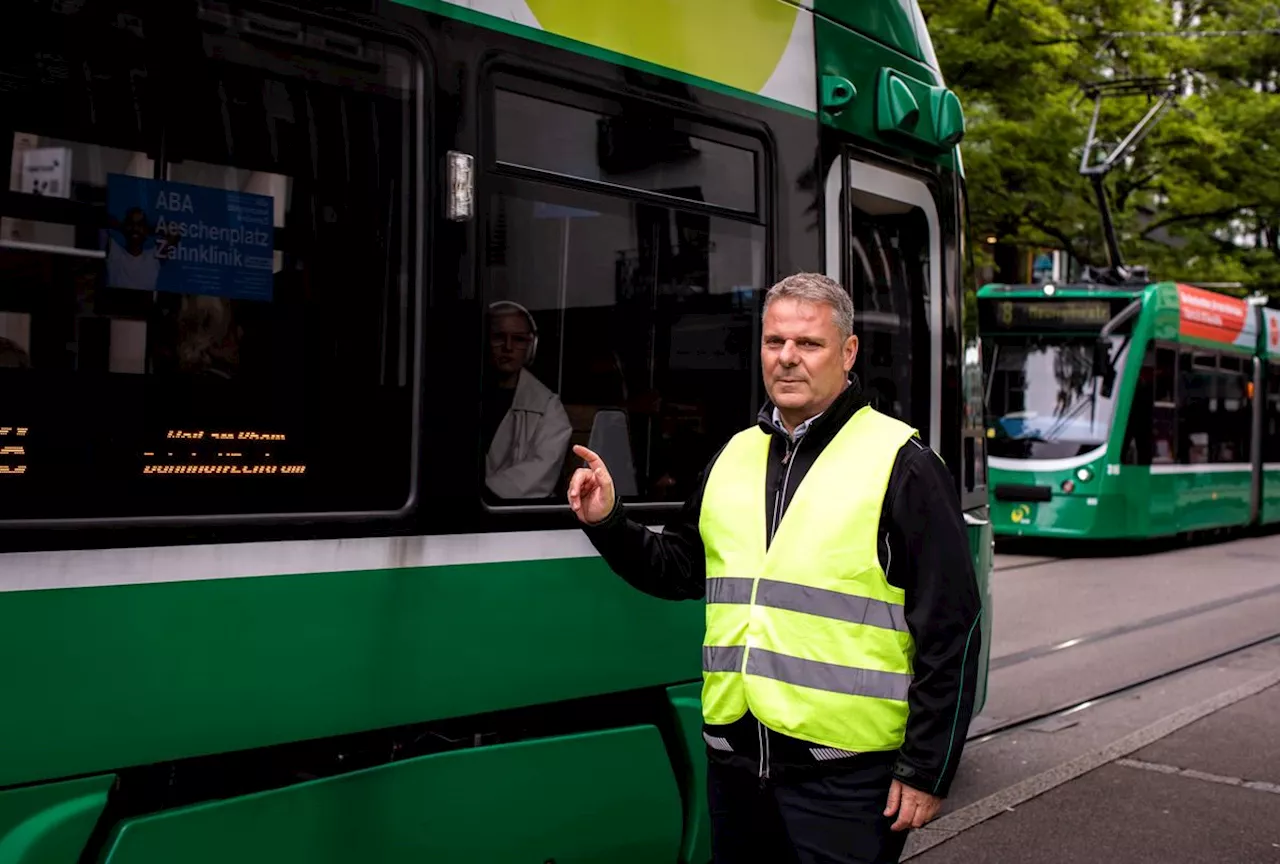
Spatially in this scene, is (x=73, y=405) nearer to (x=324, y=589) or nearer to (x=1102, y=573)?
(x=324, y=589)

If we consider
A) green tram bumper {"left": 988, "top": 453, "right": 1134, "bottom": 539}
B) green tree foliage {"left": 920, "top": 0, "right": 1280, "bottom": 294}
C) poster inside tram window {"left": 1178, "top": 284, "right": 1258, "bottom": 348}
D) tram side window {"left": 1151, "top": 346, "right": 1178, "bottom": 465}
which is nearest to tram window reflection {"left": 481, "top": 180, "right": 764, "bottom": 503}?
green tram bumper {"left": 988, "top": 453, "right": 1134, "bottom": 539}

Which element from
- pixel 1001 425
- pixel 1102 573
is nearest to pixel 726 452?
pixel 1102 573

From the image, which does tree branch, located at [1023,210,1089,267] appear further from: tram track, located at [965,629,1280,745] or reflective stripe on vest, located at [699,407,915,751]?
reflective stripe on vest, located at [699,407,915,751]

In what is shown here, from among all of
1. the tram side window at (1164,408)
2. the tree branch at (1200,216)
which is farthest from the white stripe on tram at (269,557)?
the tree branch at (1200,216)

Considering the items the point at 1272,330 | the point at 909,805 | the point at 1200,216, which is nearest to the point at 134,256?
the point at 909,805

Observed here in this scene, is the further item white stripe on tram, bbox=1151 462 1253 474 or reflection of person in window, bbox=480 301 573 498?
white stripe on tram, bbox=1151 462 1253 474

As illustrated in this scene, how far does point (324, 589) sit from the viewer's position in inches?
122

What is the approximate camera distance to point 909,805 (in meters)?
2.74

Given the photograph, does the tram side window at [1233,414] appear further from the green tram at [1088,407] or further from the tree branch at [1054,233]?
the tree branch at [1054,233]

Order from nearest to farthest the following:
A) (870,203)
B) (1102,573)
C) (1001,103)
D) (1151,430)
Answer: (870,203) → (1102,573) → (1151,430) → (1001,103)

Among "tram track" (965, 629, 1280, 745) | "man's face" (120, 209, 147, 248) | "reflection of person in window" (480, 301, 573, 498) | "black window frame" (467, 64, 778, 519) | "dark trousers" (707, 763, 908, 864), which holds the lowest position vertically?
"tram track" (965, 629, 1280, 745)

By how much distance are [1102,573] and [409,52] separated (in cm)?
1232

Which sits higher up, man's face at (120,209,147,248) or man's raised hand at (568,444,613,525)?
man's face at (120,209,147,248)

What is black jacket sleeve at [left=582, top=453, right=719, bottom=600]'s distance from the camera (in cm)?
318
